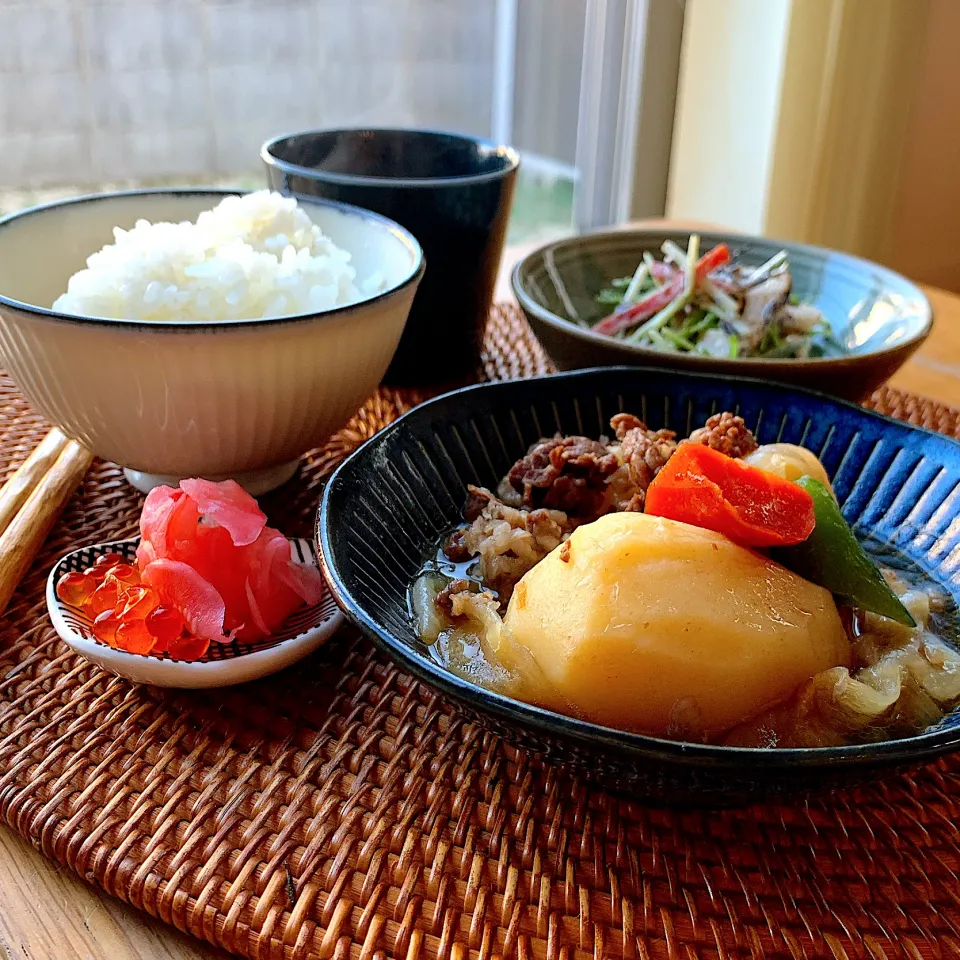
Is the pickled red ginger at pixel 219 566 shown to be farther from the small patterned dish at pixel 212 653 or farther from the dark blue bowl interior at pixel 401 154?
the dark blue bowl interior at pixel 401 154

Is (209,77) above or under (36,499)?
above

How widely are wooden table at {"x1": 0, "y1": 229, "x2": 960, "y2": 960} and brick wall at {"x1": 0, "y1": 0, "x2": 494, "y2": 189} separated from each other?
9.77ft

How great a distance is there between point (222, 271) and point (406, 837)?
2.43ft

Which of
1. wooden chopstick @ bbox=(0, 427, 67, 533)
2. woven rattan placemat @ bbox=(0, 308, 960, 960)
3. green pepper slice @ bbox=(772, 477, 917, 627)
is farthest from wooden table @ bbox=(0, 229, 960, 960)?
green pepper slice @ bbox=(772, 477, 917, 627)

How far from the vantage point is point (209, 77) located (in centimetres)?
337

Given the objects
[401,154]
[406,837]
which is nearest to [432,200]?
[401,154]

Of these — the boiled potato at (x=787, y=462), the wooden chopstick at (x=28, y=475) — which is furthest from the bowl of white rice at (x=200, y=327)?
the boiled potato at (x=787, y=462)

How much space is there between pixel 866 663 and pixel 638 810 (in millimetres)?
260

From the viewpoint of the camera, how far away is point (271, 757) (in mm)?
884

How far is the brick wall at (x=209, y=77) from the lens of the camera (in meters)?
3.12

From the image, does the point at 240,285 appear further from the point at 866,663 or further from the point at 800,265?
the point at 800,265

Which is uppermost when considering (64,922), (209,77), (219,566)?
(209,77)

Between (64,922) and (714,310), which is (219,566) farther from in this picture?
(714,310)

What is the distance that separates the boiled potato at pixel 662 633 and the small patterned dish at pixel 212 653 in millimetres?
223
